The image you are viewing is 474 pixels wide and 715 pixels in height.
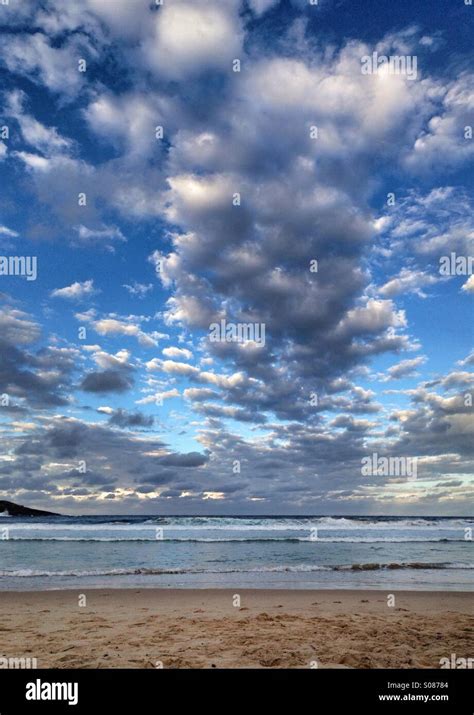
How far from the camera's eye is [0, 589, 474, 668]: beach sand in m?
6.55

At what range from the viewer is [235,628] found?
835 cm

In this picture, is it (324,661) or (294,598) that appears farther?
(294,598)

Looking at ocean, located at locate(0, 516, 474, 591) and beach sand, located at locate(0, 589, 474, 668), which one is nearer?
beach sand, located at locate(0, 589, 474, 668)

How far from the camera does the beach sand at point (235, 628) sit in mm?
6547

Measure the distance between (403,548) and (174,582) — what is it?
51.3ft
